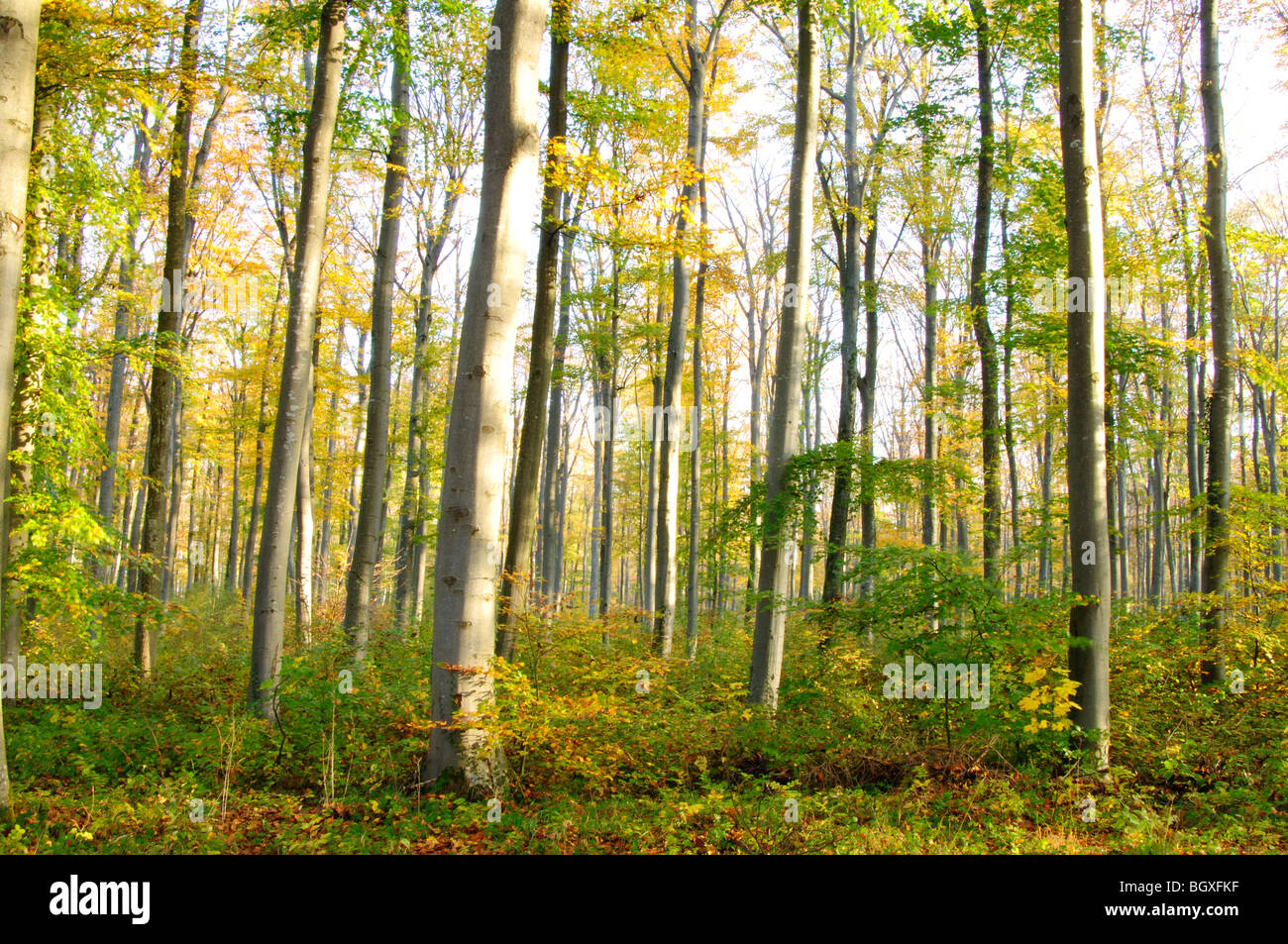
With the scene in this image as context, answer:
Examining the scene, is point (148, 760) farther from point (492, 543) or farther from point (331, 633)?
point (492, 543)

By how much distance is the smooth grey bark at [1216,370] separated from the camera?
7.64 metres

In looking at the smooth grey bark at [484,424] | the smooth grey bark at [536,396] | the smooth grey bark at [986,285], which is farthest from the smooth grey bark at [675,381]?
the smooth grey bark at [484,424]

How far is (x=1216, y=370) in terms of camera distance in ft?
27.4

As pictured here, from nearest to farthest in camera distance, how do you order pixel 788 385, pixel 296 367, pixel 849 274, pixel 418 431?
pixel 296 367 < pixel 788 385 < pixel 849 274 < pixel 418 431

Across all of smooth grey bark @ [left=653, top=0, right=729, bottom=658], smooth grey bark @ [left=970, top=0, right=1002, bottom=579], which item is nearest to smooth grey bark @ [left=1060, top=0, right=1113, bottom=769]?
smooth grey bark @ [left=970, top=0, right=1002, bottom=579]

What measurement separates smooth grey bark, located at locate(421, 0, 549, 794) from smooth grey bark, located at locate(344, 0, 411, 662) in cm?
461

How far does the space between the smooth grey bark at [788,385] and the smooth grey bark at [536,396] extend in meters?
2.65

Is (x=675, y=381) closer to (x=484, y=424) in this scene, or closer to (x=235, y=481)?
(x=484, y=424)

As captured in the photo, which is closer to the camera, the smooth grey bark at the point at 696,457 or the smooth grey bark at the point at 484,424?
the smooth grey bark at the point at 484,424

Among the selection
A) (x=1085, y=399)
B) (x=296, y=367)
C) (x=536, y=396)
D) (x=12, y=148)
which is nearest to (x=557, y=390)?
(x=536, y=396)

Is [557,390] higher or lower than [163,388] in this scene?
higher

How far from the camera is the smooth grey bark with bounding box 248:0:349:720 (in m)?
7.27

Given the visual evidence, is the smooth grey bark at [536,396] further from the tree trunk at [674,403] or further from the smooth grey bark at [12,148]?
the smooth grey bark at [12,148]

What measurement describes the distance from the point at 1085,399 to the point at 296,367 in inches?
313
